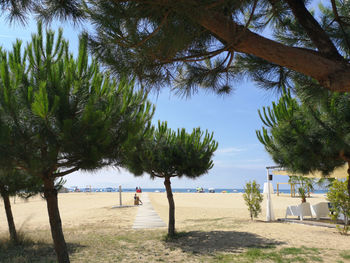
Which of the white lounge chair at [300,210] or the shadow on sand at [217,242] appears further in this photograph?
the white lounge chair at [300,210]

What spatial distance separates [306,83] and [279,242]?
18.2 feet

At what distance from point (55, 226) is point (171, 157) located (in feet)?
17.1

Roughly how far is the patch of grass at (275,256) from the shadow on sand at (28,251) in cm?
386

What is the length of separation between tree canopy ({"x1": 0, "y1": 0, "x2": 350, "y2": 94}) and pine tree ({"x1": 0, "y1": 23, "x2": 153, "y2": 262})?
493 millimetres

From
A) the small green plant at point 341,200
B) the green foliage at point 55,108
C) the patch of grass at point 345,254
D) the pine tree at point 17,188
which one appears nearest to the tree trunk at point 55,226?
the green foliage at point 55,108

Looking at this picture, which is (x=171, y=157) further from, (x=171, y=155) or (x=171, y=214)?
(x=171, y=214)

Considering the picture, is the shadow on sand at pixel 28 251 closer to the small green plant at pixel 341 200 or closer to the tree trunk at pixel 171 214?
the tree trunk at pixel 171 214

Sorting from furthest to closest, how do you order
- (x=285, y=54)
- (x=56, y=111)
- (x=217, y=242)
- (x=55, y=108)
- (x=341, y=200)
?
1. (x=341, y=200)
2. (x=217, y=242)
3. (x=56, y=111)
4. (x=55, y=108)
5. (x=285, y=54)

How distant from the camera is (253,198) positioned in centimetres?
1259

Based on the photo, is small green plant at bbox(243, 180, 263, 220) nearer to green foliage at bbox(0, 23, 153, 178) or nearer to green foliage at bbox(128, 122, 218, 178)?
green foliage at bbox(128, 122, 218, 178)

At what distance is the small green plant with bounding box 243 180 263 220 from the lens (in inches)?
496

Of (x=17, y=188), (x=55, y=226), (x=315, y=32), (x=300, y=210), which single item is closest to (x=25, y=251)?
(x=17, y=188)

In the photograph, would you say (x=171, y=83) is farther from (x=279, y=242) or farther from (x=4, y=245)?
(x=4, y=245)

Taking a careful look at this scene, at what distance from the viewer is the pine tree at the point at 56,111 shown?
3.47m
